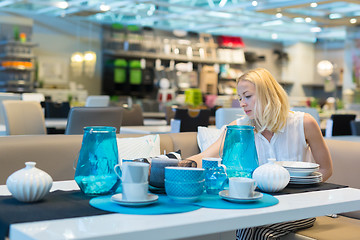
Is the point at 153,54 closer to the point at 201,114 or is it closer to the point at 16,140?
the point at 201,114

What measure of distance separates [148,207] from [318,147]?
1334 mm

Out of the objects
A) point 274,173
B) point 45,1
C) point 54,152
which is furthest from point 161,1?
point 274,173

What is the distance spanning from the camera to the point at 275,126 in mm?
2623

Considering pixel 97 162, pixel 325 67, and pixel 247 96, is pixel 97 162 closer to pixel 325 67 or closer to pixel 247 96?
pixel 247 96

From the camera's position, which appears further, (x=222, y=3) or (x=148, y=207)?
(x=222, y=3)

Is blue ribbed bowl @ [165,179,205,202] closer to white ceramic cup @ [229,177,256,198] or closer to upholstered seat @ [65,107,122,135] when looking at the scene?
white ceramic cup @ [229,177,256,198]

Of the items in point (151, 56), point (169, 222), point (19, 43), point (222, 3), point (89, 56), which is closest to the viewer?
point (169, 222)

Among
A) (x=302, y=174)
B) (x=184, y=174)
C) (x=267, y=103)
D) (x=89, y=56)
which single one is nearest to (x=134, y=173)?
(x=184, y=174)

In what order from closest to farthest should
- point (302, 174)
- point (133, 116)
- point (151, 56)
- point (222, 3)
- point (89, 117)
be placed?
point (302, 174) < point (89, 117) < point (133, 116) < point (222, 3) < point (151, 56)

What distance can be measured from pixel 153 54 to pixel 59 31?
8.26ft

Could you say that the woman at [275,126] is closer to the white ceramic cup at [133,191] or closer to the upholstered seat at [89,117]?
the white ceramic cup at [133,191]

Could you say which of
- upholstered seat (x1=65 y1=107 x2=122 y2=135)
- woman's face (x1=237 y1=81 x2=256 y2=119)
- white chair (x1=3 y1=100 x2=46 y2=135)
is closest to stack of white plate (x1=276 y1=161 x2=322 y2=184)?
woman's face (x1=237 y1=81 x2=256 y2=119)

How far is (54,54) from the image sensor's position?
12484 mm

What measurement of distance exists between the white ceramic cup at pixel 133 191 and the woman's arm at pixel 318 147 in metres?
1.24
